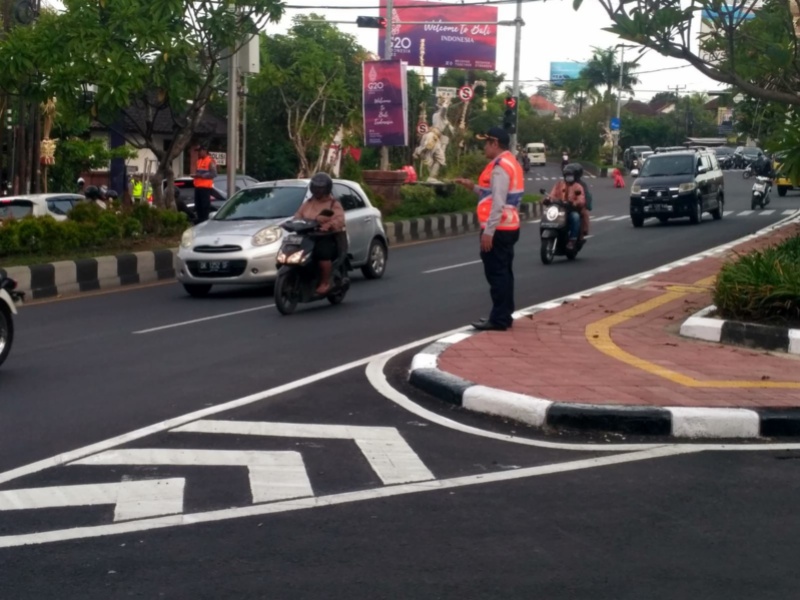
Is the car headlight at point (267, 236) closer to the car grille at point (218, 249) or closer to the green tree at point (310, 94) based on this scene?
the car grille at point (218, 249)

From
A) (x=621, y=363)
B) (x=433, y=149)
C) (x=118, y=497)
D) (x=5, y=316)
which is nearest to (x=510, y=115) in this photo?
(x=433, y=149)

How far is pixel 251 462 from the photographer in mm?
6633

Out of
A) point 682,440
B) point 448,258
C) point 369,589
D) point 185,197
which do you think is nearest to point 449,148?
point 185,197


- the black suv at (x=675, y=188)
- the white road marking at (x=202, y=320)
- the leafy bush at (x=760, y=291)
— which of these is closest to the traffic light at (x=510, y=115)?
the black suv at (x=675, y=188)

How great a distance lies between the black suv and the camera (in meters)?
29.5

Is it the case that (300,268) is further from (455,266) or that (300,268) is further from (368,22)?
(368,22)

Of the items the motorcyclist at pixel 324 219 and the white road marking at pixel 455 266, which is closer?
the motorcyclist at pixel 324 219

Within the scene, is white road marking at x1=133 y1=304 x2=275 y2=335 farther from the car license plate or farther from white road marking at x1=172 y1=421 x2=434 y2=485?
white road marking at x1=172 y1=421 x2=434 y2=485

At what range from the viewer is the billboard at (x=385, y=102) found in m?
30.7

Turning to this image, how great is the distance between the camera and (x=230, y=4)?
20891 millimetres

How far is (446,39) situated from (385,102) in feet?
148

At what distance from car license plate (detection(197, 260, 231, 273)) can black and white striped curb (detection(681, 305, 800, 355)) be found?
6.70 meters

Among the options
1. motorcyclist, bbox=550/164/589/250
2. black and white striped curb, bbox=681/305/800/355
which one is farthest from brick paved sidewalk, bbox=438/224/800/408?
motorcyclist, bbox=550/164/589/250

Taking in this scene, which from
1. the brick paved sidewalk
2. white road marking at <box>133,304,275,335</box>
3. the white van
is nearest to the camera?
the brick paved sidewalk
